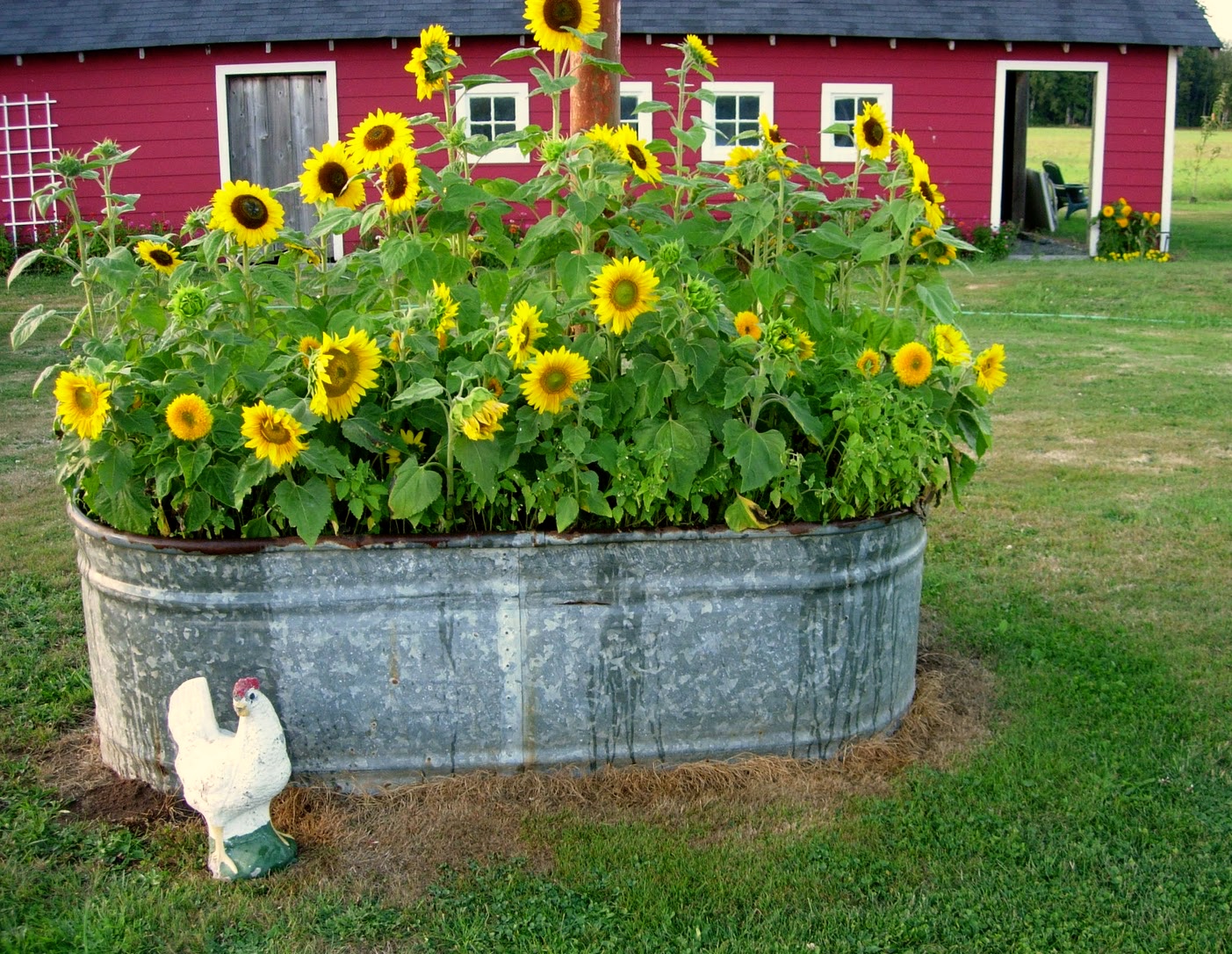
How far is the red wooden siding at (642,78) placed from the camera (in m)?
14.5

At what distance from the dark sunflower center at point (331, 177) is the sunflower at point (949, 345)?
141 cm

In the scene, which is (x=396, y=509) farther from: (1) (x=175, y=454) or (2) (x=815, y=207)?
(2) (x=815, y=207)

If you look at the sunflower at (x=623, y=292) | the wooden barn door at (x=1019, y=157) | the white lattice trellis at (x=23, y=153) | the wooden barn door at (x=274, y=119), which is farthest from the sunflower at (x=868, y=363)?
→ the wooden barn door at (x=1019, y=157)

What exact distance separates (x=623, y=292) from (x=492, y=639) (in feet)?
2.61

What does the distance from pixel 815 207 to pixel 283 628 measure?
1535 mm

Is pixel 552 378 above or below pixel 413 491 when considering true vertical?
above

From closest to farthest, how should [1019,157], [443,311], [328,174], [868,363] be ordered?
[443,311]
[328,174]
[868,363]
[1019,157]

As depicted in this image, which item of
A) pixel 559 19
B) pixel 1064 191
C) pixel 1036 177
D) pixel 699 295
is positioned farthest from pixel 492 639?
pixel 1064 191

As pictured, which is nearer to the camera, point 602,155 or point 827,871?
point 827,871

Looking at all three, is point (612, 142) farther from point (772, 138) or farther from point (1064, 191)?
point (1064, 191)

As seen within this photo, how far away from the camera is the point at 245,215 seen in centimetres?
287

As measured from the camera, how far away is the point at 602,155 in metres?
2.95

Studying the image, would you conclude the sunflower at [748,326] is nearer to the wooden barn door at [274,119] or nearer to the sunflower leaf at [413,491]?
the sunflower leaf at [413,491]

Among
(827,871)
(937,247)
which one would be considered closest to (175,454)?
(827,871)
